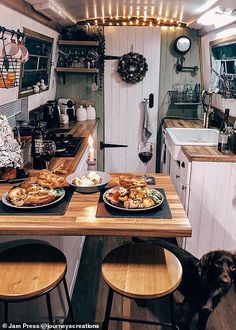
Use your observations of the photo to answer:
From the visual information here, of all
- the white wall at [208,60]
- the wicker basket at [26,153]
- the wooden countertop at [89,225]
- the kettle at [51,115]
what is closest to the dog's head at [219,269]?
the wooden countertop at [89,225]

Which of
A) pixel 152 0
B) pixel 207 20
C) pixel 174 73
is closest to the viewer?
pixel 152 0

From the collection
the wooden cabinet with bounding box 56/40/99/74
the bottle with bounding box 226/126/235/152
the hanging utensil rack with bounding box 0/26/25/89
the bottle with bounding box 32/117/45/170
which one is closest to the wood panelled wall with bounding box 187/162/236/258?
the bottle with bounding box 226/126/235/152

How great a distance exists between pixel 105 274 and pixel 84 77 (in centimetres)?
321

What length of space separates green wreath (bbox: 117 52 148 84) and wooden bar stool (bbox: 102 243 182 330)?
2.90 m

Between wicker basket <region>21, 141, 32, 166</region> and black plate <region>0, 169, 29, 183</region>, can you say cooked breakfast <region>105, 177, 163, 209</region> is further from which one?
wicker basket <region>21, 141, 32, 166</region>

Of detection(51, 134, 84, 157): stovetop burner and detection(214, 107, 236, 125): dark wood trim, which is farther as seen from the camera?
detection(214, 107, 236, 125): dark wood trim

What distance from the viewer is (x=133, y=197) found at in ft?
4.72

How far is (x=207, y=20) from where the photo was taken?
2.99 meters

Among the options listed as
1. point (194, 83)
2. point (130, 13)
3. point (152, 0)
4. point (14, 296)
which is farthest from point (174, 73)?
point (14, 296)

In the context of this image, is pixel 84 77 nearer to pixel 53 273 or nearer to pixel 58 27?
pixel 58 27

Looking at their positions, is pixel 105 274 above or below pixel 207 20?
below

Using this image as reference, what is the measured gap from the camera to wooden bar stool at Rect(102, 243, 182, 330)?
1.31 metres

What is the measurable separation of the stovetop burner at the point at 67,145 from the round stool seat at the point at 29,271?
3.14ft

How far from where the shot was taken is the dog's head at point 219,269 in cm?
160
